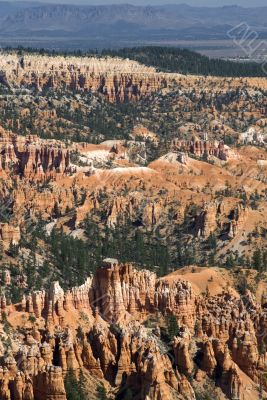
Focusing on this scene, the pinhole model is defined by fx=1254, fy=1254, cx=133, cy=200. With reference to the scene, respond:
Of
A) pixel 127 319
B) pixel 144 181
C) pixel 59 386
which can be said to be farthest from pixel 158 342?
pixel 144 181

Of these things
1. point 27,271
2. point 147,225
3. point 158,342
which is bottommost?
point 147,225

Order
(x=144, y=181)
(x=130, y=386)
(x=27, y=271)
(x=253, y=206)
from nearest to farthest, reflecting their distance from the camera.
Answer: (x=130, y=386), (x=27, y=271), (x=253, y=206), (x=144, y=181)

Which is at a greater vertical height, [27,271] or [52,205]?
[27,271]

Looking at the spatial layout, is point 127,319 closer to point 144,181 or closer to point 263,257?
point 263,257

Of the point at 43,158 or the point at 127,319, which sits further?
the point at 43,158

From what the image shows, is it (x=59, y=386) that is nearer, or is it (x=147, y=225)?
(x=59, y=386)

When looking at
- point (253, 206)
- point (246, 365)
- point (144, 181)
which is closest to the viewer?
point (246, 365)

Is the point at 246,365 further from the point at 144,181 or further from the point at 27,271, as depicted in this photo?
the point at 144,181

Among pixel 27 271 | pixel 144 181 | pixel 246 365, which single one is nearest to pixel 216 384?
pixel 246 365

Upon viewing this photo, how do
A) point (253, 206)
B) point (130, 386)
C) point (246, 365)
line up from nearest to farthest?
point (130, 386), point (246, 365), point (253, 206)
